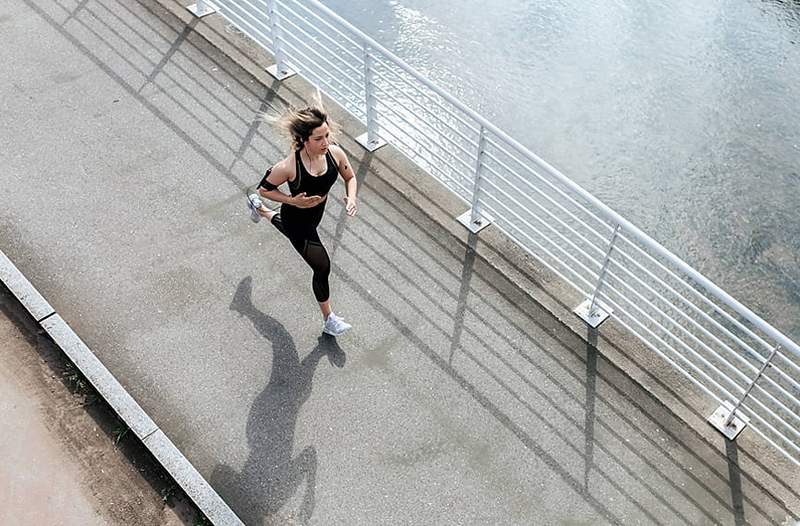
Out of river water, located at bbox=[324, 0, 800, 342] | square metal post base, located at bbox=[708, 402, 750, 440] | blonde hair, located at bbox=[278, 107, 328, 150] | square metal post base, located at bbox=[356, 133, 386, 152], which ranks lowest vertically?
river water, located at bbox=[324, 0, 800, 342]

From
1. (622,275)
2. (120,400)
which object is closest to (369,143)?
(622,275)

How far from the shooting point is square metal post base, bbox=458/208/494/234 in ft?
20.3

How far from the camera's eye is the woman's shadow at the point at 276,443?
4594 mm

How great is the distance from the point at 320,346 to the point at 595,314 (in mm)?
2150

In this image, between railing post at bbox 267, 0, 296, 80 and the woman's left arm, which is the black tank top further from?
railing post at bbox 267, 0, 296, 80

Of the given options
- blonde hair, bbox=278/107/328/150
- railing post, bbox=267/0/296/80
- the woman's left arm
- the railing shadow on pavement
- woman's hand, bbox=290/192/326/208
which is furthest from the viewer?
railing post, bbox=267/0/296/80

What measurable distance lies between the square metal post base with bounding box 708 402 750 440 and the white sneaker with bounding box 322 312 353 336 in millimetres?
2704

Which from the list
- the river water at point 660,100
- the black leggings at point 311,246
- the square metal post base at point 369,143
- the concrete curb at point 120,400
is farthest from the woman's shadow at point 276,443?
the river water at point 660,100

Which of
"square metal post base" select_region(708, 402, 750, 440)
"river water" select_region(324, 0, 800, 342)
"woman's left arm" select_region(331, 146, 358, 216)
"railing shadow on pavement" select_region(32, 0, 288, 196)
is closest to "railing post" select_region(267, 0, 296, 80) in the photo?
"railing shadow on pavement" select_region(32, 0, 288, 196)

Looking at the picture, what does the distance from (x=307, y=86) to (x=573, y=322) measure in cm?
380

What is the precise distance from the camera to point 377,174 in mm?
6645

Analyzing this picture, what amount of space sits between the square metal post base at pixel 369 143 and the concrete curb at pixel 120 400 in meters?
3.08

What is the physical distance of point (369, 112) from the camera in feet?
21.9

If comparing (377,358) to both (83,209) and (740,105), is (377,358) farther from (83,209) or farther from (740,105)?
(740,105)
